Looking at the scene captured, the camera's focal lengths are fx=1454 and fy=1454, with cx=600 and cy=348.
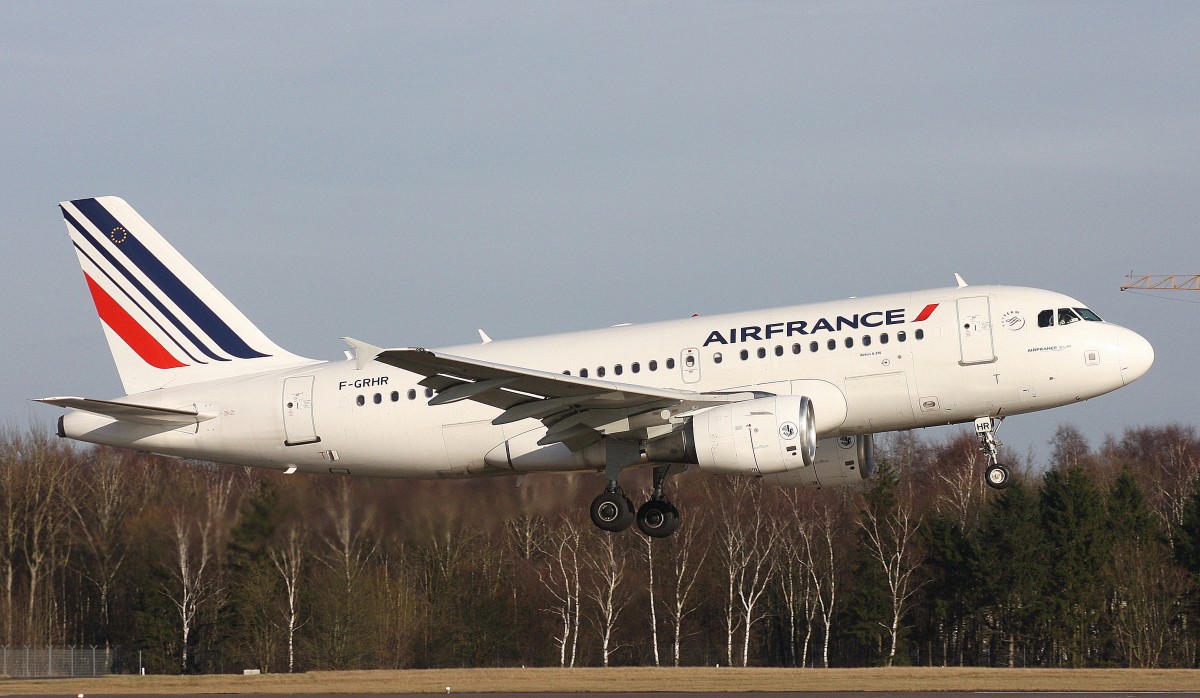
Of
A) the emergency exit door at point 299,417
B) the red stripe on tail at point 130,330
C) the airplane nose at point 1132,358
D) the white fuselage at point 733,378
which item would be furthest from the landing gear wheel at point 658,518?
the red stripe on tail at point 130,330

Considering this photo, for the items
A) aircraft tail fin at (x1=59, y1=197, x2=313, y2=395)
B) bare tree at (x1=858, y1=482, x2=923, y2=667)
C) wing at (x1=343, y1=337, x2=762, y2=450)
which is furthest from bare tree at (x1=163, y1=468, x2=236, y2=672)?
bare tree at (x1=858, y1=482, x2=923, y2=667)

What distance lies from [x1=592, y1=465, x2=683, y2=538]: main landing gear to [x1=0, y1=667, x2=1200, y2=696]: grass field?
24.5 feet

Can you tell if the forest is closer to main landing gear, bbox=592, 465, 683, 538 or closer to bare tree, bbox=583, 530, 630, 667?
bare tree, bbox=583, 530, 630, 667

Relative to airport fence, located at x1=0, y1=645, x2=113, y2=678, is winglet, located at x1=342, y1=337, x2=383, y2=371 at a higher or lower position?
higher

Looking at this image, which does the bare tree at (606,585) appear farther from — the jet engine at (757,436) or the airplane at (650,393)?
the jet engine at (757,436)

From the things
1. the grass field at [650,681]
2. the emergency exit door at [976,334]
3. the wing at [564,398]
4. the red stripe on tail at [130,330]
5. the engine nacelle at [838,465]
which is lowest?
the grass field at [650,681]

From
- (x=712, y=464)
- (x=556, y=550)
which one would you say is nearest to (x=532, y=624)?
(x=556, y=550)

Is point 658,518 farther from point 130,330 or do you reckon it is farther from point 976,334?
point 130,330

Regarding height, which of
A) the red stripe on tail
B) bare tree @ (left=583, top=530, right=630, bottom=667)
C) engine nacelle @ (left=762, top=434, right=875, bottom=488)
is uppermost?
the red stripe on tail

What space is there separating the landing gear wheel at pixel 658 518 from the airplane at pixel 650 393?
1.5 inches

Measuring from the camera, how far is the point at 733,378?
31875 mm

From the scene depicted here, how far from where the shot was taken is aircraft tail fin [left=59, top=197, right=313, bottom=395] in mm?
36750

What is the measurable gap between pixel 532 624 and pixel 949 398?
35.5 meters

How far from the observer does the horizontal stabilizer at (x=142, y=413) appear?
109ft
